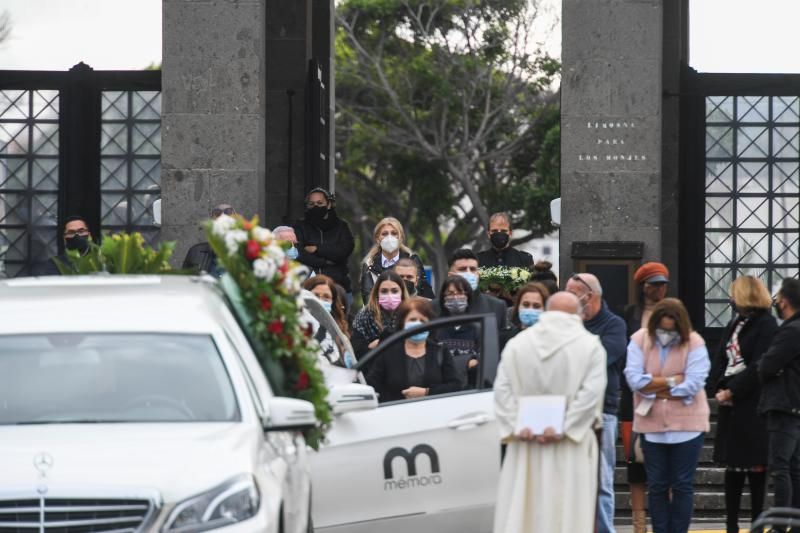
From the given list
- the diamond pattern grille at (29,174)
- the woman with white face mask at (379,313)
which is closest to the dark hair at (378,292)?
the woman with white face mask at (379,313)

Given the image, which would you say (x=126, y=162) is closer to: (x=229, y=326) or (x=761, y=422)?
(x=761, y=422)

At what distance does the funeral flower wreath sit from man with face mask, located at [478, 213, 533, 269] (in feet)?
22.6

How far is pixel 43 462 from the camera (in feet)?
25.4

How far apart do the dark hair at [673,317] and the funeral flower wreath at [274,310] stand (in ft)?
11.7

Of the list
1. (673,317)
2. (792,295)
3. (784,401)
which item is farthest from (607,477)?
Result: (792,295)

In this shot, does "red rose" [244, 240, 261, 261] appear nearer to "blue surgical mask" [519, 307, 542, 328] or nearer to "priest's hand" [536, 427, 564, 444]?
"priest's hand" [536, 427, 564, 444]

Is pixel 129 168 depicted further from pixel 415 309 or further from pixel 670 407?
pixel 670 407

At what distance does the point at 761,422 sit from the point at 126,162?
9765 millimetres

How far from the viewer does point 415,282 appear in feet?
49.6

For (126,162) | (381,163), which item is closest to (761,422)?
(126,162)

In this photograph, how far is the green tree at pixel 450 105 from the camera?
45.0m

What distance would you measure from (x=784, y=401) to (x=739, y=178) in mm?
7130

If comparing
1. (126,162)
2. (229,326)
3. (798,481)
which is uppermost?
(126,162)

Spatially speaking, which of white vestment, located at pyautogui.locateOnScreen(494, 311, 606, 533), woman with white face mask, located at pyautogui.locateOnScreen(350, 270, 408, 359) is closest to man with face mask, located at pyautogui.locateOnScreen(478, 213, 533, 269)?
woman with white face mask, located at pyautogui.locateOnScreen(350, 270, 408, 359)
